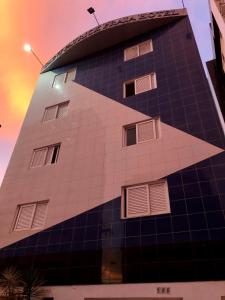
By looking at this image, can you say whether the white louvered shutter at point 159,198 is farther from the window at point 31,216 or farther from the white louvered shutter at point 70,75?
the white louvered shutter at point 70,75

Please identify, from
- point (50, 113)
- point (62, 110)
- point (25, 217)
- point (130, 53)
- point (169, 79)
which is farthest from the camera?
point (130, 53)

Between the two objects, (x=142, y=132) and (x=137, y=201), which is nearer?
(x=137, y=201)

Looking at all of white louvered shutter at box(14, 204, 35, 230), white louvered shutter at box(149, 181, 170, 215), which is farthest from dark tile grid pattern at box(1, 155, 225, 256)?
white louvered shutter at box(14, 204, 35, 230)

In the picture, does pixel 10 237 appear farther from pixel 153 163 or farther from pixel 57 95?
pixel 57 95

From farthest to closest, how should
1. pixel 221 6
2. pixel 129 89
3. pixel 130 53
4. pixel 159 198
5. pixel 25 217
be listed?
pixel 130 53, pixel 129 89, pixel 221 6, pixel 25 217, pixel 159 198

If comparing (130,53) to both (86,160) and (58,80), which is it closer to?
(58,80)

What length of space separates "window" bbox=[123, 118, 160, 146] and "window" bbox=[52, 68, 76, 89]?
8.93 m

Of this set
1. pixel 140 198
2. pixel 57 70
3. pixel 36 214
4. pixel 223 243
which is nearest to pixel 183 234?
pixel 223 243

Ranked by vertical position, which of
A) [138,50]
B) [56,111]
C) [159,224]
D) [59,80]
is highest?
[138,50]

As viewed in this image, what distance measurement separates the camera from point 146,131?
44.3ft

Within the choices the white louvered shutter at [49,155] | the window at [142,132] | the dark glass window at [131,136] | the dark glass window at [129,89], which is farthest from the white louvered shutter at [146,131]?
the white louvered shutter at [49,155]

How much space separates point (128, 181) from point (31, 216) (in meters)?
5.47

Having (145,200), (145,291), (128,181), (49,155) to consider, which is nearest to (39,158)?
(49,155)

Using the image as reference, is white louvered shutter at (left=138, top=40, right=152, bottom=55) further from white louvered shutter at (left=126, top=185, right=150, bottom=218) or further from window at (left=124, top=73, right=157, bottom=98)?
white louvered shutter at (left=126, top=185, right=150, bottom=218)
